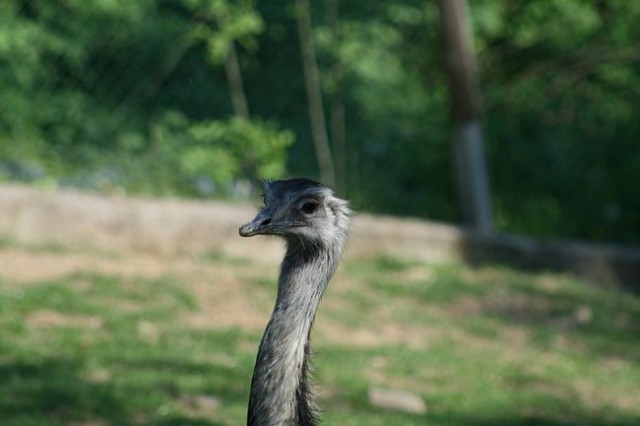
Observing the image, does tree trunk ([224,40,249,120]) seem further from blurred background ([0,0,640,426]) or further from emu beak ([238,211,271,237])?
emu beak ([238,211,271,237])

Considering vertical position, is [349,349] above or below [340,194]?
below

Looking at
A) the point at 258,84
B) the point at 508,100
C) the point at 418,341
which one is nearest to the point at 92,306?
the point at 418,341

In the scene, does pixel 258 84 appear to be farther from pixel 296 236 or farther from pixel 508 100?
pixel 296 236

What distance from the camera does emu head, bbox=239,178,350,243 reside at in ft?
14.2

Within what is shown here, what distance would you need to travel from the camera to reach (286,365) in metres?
4.05

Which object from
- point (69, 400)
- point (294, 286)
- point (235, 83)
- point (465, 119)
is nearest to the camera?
point (294, 286)

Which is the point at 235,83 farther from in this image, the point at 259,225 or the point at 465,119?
the point at 259,225

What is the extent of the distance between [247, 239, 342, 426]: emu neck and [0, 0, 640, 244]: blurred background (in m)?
5.20

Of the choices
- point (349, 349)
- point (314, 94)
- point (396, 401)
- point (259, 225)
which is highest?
point (314, 94)

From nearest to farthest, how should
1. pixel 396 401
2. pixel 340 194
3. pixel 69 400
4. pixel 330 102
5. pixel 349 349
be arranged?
pixel 69 400
pixel 396 401
pixel 349 349
pixel 340 194
pixel 330 102

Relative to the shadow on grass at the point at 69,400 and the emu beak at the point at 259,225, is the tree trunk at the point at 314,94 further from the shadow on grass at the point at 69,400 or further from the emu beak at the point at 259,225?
the emu beak at the point at 259,225

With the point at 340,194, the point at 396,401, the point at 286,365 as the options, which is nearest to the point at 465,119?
the point at 340,194

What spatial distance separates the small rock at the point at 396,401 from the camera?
6.75 metres

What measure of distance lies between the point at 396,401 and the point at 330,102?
3889mm
